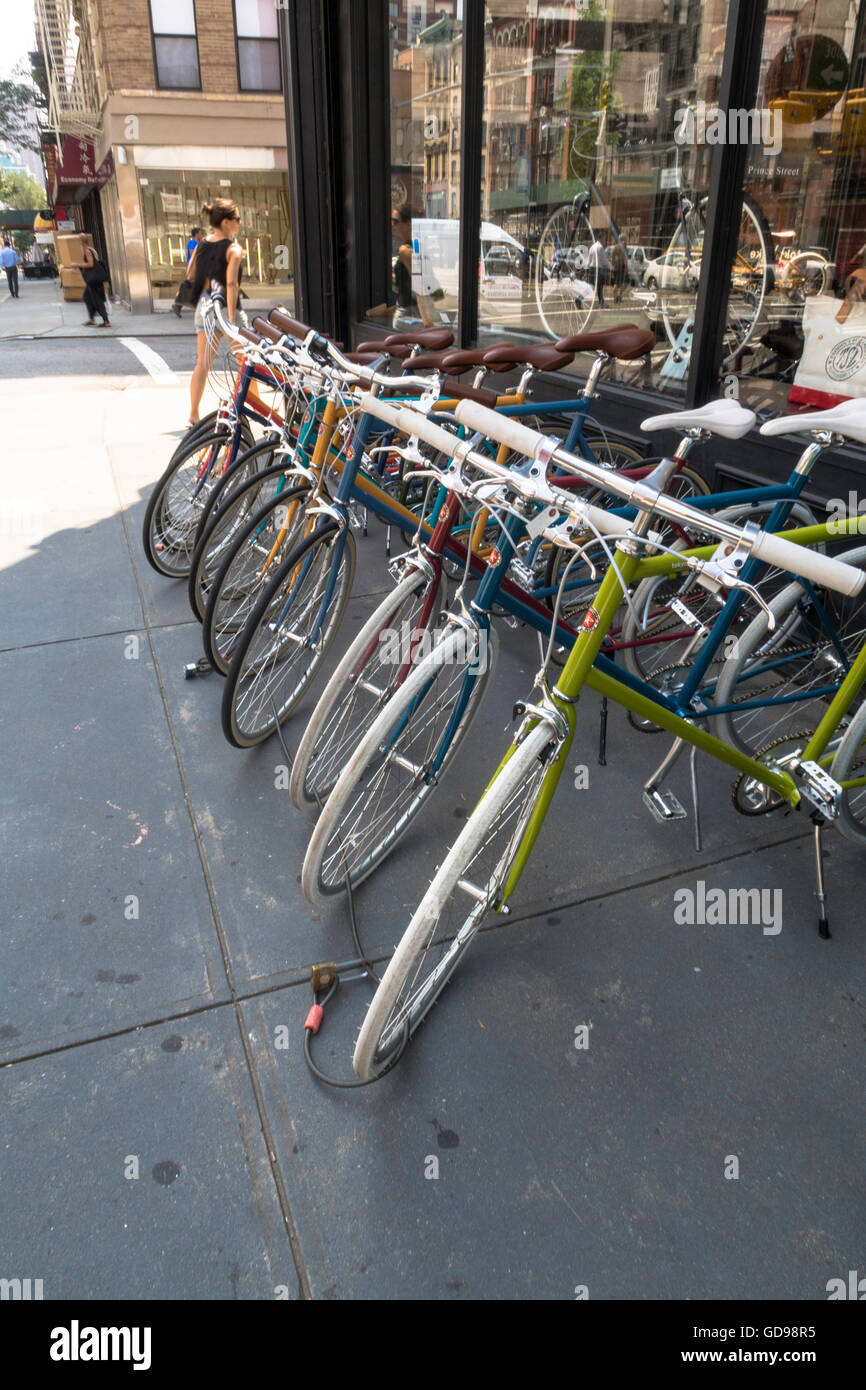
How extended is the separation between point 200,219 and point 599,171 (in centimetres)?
2260

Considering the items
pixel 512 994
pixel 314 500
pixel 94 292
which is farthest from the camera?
pixel 94 292

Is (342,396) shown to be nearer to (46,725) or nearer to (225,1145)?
(46,725)

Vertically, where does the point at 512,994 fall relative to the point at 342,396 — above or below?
below

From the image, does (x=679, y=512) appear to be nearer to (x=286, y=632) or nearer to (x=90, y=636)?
(x=286, y=632)

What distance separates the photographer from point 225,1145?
2.07 meters

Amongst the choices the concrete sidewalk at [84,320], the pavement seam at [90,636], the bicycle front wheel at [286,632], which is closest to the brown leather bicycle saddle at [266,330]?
the bicycle front wheel at [286,632]

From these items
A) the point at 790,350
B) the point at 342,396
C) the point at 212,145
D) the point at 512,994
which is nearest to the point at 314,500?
the point at 342,396

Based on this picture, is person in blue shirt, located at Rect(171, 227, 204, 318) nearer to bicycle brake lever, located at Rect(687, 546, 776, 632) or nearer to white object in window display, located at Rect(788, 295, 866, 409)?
white object in window display, located at Rect(788, 295, 866, 409)

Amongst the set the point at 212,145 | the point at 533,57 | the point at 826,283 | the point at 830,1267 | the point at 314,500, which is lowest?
the point at 830,1267

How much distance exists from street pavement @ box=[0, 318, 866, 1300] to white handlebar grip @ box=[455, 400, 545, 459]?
1431mm

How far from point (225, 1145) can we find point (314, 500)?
7.65 feet

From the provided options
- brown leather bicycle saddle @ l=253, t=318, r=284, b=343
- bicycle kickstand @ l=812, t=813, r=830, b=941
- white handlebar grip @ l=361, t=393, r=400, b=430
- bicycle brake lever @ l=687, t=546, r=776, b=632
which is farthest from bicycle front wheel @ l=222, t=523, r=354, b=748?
bicycle kickstand @ l=812, t=813, r=830, b=941

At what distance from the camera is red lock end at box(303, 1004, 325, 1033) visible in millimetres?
2314

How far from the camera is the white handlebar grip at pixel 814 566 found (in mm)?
1618
